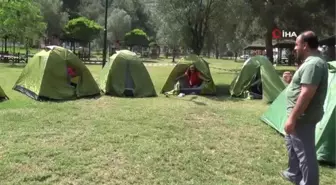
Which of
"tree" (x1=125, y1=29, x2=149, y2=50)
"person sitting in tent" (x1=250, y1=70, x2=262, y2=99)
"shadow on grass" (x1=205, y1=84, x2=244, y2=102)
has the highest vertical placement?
"tree" (x1=125, y1=29, x2=149, y2=50)

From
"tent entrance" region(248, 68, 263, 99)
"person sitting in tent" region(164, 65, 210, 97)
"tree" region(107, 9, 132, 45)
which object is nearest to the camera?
"tent entrance" region(248, 68, 263, 99)

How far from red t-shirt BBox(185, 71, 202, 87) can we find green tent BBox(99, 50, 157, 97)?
4.77ft

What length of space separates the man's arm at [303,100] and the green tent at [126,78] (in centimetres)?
862

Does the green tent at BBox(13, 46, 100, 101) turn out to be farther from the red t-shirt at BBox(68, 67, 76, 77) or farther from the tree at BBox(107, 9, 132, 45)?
the tree at BBox(107, 9, 132, 45)

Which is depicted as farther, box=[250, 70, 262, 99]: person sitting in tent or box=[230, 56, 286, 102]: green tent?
box=[250, 70, 262, 99]: person sitting in tent

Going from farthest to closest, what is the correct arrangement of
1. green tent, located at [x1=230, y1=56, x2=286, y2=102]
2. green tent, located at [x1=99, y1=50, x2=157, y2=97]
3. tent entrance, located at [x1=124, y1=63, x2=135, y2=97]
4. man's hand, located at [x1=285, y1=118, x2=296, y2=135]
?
tent entrance, located at [x1=124, y1=63, x2=135, y2=97] → green tent, located at [x1=99, y1=50, x2=157, y2=97] → green tent, located at [x1=230, y1=56, x2=286, y2=102] → man's hand, located at [x1=285, y1=118, x2=296, y2=135]

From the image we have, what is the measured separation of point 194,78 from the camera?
44.2 feet

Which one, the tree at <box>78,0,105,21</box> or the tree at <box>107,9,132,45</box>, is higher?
the tree at <box>78,0,105,21</box>

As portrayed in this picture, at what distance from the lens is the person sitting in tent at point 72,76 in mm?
11656

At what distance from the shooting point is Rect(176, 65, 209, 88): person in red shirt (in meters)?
13.5

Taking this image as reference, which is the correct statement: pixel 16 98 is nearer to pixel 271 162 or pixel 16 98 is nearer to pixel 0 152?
pixel 0 152

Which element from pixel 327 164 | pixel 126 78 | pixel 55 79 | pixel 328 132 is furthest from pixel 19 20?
pixel 327 164

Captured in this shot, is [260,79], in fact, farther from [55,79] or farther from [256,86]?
[55,79]

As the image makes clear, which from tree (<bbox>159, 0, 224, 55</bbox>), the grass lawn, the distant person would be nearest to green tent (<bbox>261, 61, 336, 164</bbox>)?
the grass lawn
